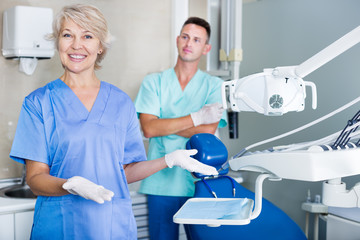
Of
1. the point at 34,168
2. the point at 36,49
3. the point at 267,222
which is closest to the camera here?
the point at 34,168

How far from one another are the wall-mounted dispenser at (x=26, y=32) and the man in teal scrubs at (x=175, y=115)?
0.55 m

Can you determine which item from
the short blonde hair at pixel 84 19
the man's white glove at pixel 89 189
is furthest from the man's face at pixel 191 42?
the man's white glove at pixel 89 189

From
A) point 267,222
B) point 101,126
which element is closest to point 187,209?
point 101,126

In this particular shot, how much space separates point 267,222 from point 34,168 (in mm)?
1012

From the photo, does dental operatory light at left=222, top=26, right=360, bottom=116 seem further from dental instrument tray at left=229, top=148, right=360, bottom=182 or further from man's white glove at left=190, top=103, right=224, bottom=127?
man's white glove at left=190, top=103, right=224, bottom=127

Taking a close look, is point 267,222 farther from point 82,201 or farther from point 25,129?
point 25,129

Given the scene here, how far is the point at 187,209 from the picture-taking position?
1307 mm

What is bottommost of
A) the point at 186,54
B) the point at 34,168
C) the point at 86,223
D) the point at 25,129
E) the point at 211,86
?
the point at 86,223

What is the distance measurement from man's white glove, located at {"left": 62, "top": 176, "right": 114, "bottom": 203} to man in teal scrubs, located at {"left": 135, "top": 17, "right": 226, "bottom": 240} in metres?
0.93

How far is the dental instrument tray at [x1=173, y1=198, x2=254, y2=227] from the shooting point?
1.15m

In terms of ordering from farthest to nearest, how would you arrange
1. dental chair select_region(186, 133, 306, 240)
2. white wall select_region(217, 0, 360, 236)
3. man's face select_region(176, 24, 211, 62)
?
white wall select_region(217, 0, 360, 236) < man's face select_region(176, 24, 211, 62) < dental chair select_region(186, 133, 306, 240)

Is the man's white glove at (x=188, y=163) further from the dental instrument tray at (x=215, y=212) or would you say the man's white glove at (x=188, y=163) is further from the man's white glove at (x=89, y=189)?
the man's white glove at (x=89, y=189)

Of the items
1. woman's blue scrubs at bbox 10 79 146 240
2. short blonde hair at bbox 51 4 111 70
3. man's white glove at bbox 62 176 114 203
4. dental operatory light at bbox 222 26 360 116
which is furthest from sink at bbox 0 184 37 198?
dental operatory light at bbox 222 26 360 116

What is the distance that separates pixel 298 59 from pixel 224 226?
1410 mm
